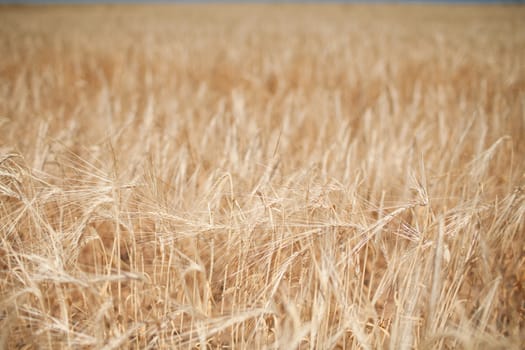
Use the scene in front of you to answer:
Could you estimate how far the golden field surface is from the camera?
74 centimetres

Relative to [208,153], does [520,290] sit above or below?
below

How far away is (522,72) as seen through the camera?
2.72 meters

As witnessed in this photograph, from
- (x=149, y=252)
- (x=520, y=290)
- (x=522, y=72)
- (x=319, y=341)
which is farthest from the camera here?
(x=522, y=72)

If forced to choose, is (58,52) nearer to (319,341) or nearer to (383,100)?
(383,100)

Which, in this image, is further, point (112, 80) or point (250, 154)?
point (112, 80)

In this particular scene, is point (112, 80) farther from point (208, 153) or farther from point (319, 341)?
point (319, 341)

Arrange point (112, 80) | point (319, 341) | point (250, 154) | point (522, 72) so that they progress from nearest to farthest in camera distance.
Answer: point (319, 341), point (250, 154), point (522, 72), point (112, 80)

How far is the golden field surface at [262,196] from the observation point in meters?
0.74

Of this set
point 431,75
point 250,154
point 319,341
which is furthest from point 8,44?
point 319,341

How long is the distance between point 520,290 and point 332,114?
1401 millimetres

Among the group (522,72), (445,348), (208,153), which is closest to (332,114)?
(208,153)

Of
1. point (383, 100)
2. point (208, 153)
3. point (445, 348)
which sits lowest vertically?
point (445, 348)

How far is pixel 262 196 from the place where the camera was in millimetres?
839

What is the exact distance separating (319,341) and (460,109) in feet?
6.07
